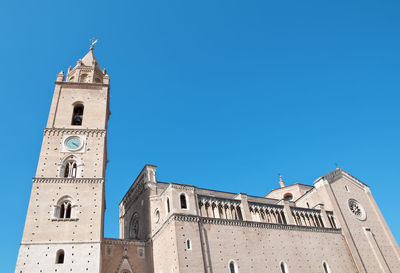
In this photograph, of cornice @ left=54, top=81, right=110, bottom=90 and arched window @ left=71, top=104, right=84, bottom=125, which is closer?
arched window @ left=71, top=104, right=84, bottom=125

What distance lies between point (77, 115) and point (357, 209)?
1017 inches

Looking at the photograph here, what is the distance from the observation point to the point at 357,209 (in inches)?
1224

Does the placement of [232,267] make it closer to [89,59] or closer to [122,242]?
[122,242]

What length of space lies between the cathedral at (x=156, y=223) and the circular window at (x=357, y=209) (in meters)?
0.12

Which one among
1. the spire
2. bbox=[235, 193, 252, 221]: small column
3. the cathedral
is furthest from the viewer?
the spire

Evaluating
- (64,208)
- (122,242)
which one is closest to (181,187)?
(122,242)

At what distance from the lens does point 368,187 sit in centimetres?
3391

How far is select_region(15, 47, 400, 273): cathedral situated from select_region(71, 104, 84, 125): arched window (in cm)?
8

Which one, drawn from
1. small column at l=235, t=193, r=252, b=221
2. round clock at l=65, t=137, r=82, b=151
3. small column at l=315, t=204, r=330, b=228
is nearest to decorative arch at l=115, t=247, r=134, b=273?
round clock at l=65, t=137, r=82, b=151

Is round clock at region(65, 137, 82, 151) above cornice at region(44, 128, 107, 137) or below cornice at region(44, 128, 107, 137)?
below

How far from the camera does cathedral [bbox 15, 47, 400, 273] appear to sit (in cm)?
1952

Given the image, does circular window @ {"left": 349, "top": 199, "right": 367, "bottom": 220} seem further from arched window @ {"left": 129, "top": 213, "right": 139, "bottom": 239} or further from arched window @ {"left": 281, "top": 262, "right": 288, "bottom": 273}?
arched window @ {"left": 129, "top": 213, "right": 139, "bottom": 239}

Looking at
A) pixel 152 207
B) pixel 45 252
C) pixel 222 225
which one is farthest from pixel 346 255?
pixel 45 252

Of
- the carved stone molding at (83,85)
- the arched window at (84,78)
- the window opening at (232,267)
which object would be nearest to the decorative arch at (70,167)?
the carved stone molding at (83,85)
